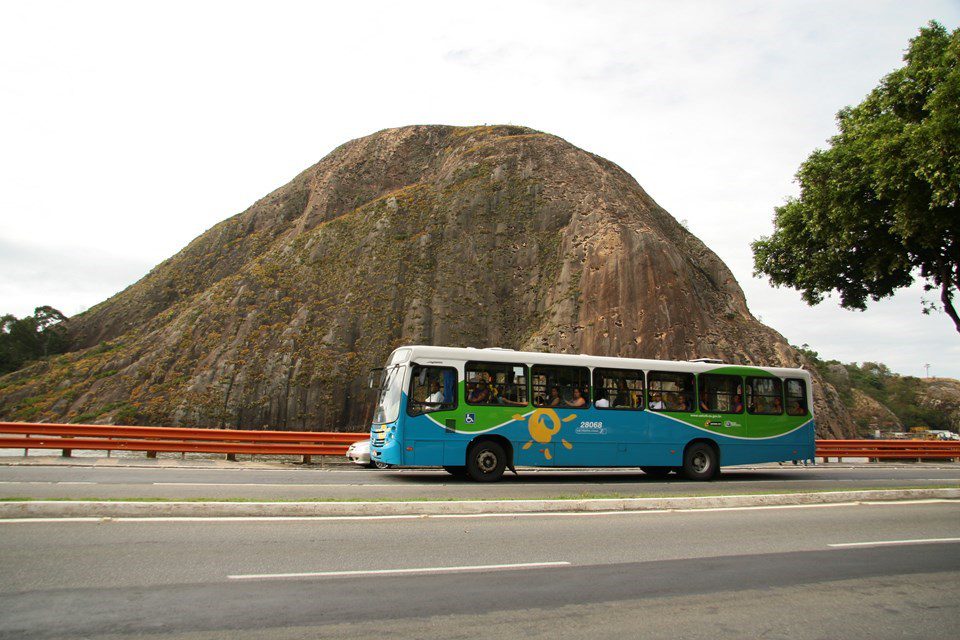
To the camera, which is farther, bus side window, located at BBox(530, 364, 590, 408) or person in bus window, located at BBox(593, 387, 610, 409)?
person in bus window, located at BBox(593, 387, 610, 409)

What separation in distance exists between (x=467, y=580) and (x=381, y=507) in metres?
3.69

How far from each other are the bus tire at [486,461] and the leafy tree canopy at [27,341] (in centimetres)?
4681

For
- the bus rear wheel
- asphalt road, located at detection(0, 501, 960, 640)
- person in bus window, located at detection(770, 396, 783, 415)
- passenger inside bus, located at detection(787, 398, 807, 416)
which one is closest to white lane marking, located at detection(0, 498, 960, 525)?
asphalt road, located at detection(0, 501, 960, 640)

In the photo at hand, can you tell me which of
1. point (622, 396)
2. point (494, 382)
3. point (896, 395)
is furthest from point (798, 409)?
point (896, 395)

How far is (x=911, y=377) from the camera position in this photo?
122 meters

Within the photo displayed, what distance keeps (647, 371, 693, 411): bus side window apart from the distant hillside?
72161 millimetres

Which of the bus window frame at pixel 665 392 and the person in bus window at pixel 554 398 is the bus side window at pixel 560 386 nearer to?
the person in bus window at pixel 554 398

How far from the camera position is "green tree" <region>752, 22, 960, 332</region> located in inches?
631

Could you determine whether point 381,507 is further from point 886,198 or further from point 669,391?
point 886,198

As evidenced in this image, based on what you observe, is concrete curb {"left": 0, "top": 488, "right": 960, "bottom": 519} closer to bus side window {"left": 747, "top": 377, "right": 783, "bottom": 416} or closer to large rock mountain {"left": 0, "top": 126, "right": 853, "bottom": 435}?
bus side window {"left": 747, "top": 377, "right": 783, "bottom": 416}

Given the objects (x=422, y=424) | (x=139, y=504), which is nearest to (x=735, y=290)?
(x=422, y=424)

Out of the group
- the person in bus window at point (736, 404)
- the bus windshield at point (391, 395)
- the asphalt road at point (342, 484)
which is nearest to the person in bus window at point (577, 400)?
Result: the asphalt road at point (342, 484)

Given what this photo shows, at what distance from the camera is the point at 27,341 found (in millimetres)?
51094

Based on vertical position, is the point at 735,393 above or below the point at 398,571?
above
